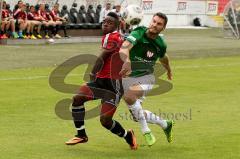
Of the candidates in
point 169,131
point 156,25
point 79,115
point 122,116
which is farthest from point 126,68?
point 122,116

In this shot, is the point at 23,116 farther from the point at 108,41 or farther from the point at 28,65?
the point at 28,65

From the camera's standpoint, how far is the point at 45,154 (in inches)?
371

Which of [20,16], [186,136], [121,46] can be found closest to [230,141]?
[186,136]

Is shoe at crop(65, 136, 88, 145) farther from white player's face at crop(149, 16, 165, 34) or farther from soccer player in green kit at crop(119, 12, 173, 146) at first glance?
white player's face at crop(149, 16, 165, 34)

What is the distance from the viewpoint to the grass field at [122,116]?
9766 millimetres

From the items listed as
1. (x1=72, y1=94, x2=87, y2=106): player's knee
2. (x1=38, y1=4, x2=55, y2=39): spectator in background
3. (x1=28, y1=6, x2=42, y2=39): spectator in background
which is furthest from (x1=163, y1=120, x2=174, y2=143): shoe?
(x1=38, y1=4, x2=55, y2=39): spectator in background

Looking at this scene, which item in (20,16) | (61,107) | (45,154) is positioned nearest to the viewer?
(45,154)

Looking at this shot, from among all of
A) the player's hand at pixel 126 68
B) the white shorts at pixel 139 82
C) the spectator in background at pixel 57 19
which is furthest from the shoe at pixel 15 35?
the player's hand at pixel 126 68

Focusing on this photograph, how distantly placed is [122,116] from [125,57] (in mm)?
3697

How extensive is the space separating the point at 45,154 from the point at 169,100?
627cm

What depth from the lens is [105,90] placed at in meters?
9.77

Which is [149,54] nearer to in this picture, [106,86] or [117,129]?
[106,86]

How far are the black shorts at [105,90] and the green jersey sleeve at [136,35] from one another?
62cm

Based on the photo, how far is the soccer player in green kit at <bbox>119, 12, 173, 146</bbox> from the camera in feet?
32.4
